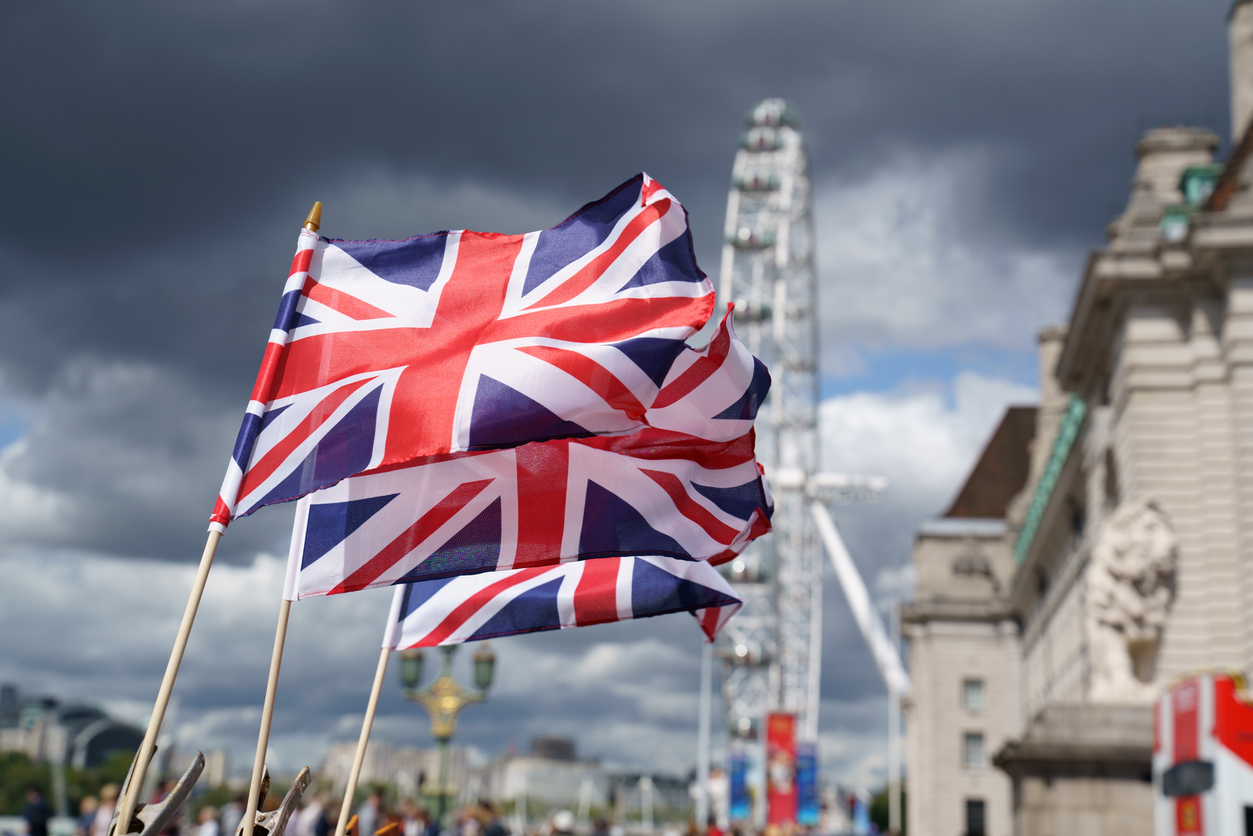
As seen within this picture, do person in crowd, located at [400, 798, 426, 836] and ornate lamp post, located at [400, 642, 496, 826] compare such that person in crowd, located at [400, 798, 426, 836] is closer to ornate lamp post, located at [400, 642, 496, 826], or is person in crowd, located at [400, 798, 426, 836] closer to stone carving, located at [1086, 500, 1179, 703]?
ornate lamp post, located at [400, 642, 496, 826]

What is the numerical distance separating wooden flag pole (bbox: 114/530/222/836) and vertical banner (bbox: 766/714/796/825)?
40.1 m

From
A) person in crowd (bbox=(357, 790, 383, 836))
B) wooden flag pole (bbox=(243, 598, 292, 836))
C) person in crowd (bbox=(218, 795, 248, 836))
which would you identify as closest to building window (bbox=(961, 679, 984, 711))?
person in crowd (bbox=(357, 790, 383, 836))

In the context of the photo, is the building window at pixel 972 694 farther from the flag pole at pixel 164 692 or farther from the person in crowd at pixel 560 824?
the flag pole at pixel 164 692

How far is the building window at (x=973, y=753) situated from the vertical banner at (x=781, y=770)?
15.1 m

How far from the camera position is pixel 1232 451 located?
77.5 ft

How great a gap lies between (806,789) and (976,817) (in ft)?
40.1

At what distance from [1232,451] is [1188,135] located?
383 inches

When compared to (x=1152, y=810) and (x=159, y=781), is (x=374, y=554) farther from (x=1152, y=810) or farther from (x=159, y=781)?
(x=1152, y=810)

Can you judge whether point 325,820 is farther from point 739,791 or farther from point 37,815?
point 739,791

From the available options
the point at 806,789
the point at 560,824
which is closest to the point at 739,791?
the point at 806,789

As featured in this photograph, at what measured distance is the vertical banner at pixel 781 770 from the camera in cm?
4309

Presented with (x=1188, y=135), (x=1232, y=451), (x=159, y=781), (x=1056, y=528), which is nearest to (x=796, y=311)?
(x=1056, y=528)

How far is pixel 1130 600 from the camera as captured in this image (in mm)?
22406

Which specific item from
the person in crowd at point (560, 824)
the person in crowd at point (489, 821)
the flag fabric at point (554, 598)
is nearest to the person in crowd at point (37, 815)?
the person in crowd at point (489, 821)
